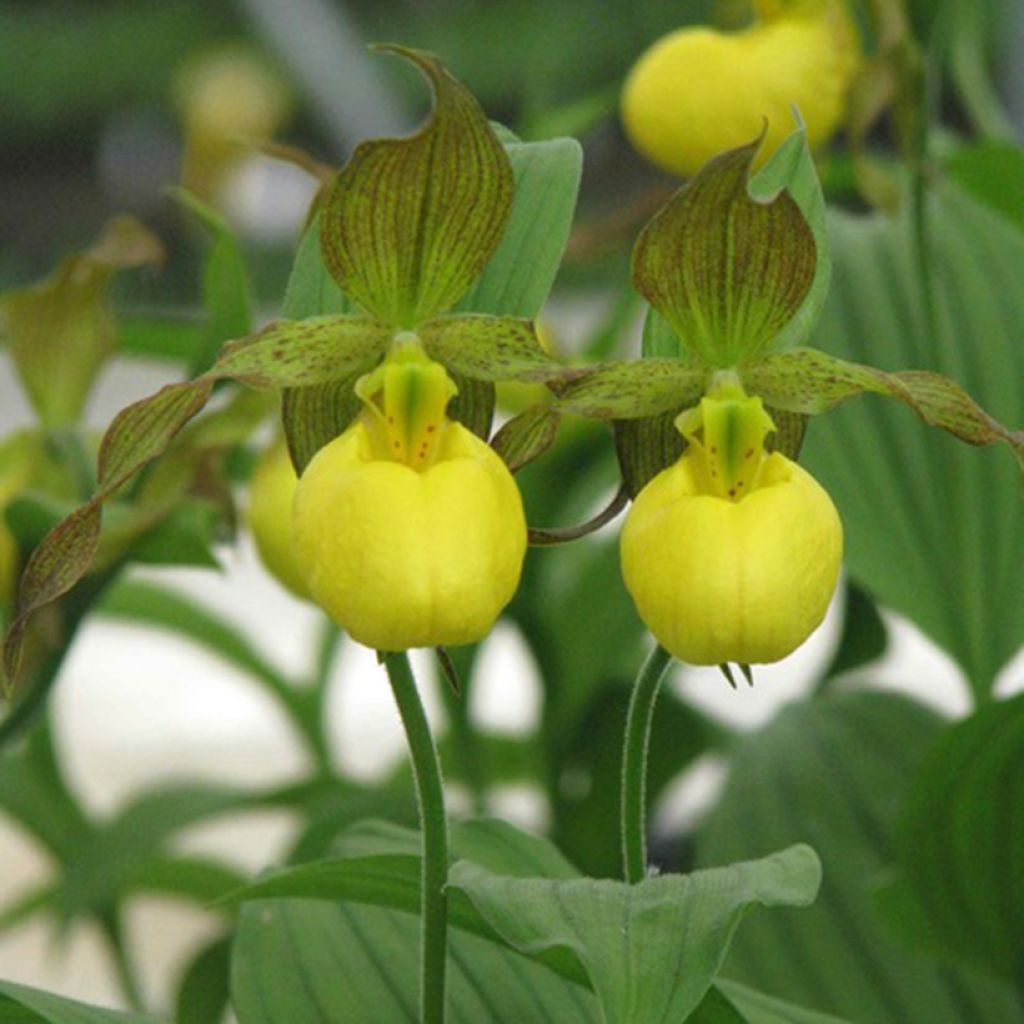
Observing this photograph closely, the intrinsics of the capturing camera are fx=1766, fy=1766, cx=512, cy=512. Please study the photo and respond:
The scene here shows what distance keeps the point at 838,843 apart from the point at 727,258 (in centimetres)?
52

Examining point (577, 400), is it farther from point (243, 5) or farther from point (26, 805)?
point (243, 5)

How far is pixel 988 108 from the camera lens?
1.16m

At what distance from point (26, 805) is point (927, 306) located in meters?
0.67

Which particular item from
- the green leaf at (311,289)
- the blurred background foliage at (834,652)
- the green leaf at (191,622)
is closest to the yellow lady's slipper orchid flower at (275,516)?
the blurred background foliage at (834,652)

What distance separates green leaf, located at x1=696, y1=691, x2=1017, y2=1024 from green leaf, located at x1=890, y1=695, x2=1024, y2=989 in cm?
7

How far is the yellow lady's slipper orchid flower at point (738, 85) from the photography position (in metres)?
0.84

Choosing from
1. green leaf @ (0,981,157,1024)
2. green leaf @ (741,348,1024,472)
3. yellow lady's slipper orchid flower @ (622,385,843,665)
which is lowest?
green leaf @ (0,981,157,1024)

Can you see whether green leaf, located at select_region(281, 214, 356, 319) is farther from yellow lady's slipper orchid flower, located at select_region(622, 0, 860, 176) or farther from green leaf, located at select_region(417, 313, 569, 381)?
yellow lady's slipper orchid flower, located at select_region(622, 0, 860, 176)

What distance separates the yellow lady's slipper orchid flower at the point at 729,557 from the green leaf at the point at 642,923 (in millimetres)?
61

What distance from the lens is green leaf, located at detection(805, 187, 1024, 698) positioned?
0.84 m

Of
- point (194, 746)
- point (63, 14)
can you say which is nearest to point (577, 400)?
point (194, 746)

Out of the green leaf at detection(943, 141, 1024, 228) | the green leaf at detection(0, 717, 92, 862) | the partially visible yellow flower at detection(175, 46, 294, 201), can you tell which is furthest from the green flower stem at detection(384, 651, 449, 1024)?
the partially visible yellow flower at detection(175, 46, 294, 201)

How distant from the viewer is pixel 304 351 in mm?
508

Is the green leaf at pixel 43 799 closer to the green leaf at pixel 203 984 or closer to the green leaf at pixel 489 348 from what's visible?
the green leaf at pixel 203 984
